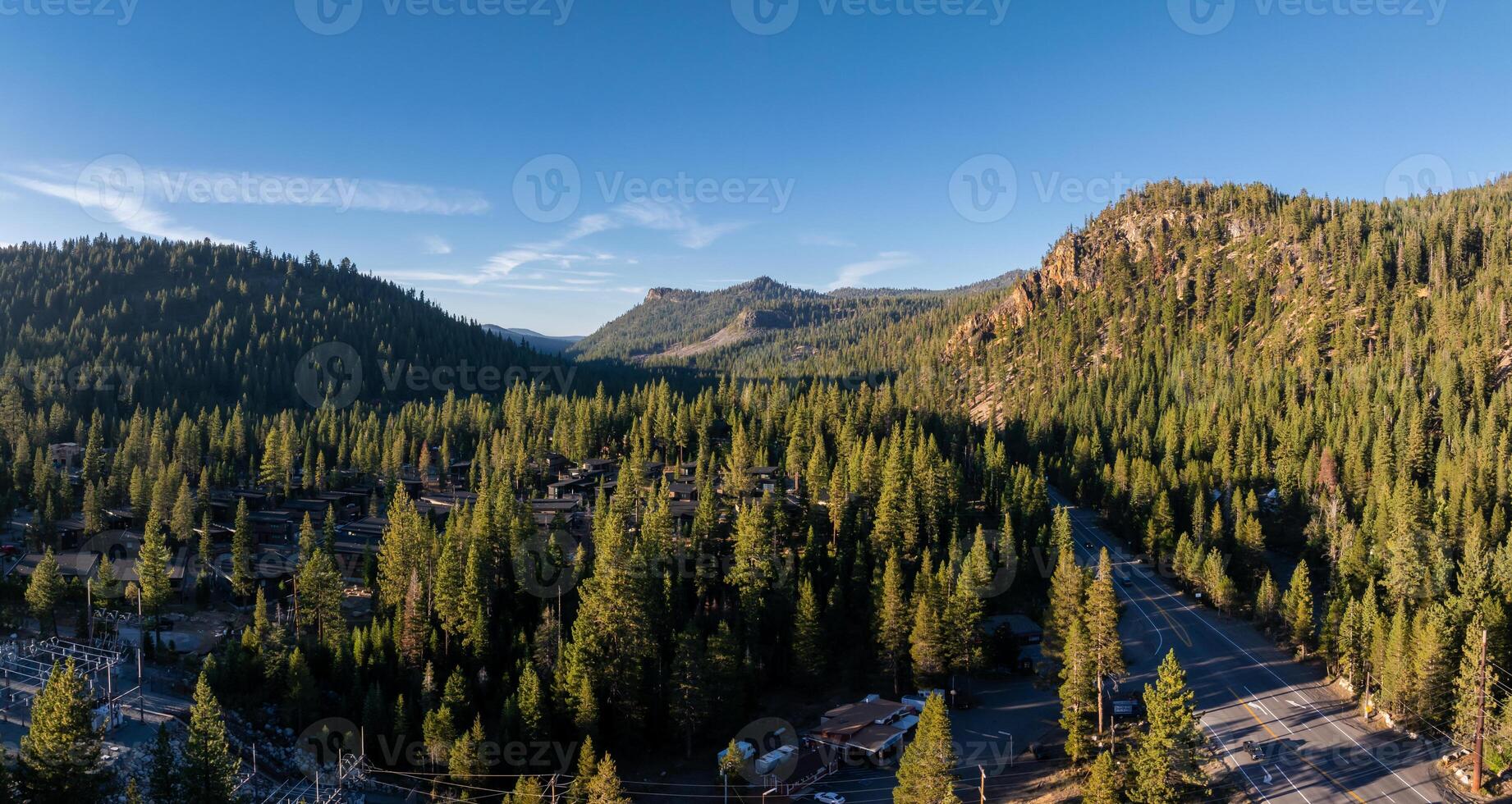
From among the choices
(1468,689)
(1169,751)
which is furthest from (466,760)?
(1468,689)

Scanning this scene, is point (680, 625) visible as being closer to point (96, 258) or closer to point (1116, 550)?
point (1116, 550)

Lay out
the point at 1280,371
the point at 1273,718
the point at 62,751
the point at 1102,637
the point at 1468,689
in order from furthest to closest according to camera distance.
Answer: the point at 1280,371 → the point at 1273,718 → the point at 1102,637 → the point at 1468,689 → the point at 62,751

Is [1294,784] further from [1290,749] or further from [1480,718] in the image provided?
[1480,718]

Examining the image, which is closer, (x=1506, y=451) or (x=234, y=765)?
(x=234, y=765)

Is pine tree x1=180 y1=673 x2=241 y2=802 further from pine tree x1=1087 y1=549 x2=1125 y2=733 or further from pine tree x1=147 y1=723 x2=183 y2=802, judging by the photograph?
pine tree x1=1087 y1=549 x2=1125 y2=733

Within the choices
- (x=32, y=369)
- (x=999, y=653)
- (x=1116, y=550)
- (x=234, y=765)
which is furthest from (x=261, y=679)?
A: (x=32, y=369)

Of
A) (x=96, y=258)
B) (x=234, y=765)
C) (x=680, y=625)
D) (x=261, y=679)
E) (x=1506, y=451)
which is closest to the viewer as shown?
(x=234, y=765)
